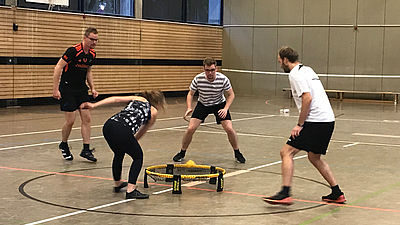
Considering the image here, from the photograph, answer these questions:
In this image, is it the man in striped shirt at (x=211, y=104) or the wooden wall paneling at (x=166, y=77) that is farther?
the wooden wall paneling at (x=166, y=77)

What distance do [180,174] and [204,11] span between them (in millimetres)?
19979

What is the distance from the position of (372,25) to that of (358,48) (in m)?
1.05

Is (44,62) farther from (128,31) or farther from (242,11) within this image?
(242,11)

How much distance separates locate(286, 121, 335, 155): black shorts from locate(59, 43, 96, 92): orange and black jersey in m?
4.22

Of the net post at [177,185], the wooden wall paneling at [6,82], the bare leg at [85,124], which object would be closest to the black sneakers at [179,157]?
the bare leg at [85,124]

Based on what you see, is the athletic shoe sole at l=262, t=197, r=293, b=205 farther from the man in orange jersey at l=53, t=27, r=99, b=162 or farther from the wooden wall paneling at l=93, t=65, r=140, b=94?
the wooden wall paneling at l=93, t=65, r=140, b=94

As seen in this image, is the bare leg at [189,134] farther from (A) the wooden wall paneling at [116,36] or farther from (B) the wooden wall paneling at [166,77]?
(B) the wooden wall paneling at [166,77]

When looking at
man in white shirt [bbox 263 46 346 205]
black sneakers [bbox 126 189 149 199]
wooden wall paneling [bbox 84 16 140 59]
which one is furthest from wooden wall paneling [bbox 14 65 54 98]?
man in white shirt [bbox 263 46 346 205]

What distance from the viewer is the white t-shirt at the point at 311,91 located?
23.0ft

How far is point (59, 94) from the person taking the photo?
32.5ft

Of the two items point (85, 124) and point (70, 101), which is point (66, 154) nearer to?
point (85, 124)

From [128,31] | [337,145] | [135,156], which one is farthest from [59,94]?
[128,31]

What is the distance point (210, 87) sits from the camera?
1027cm

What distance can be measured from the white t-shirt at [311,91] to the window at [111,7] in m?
15.6
